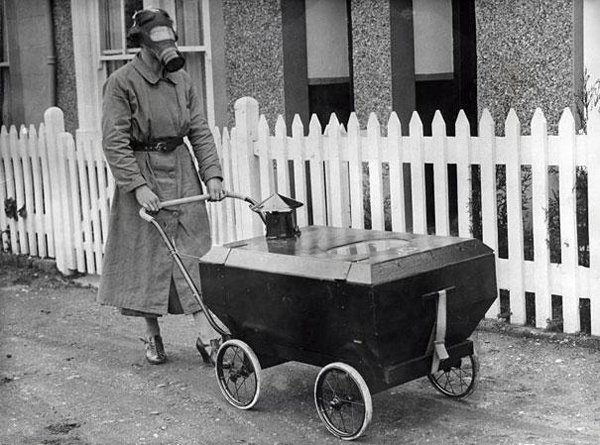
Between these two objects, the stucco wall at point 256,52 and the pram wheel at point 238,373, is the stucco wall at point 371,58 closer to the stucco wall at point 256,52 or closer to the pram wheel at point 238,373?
the stucco wall at point 256,52

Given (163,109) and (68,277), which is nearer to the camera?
(163,109)

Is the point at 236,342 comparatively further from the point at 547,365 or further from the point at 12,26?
the point at 12,26

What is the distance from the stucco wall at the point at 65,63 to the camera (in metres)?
10.8

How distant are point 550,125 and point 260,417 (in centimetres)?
376

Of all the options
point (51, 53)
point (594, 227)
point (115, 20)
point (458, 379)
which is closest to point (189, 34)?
point (115, 20)

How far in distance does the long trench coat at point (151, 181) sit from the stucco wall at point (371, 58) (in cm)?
288

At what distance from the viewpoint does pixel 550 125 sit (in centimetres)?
794

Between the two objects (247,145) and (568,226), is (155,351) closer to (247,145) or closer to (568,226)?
(247,145)

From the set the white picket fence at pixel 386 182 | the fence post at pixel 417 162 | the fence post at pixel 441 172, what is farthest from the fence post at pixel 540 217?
the fence post at pixel 417 162

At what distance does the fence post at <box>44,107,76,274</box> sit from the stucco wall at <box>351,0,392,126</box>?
8.56 ft

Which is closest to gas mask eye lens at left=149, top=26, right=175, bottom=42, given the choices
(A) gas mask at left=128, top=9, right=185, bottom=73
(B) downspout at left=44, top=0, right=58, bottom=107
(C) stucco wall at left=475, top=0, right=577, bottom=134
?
(A) gas mask at left=128, top=9, right=185, bottom=73

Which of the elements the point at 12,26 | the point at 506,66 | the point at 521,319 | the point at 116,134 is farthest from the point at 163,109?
the point at 12,26

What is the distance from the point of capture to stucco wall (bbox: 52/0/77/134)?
1081 centimetres

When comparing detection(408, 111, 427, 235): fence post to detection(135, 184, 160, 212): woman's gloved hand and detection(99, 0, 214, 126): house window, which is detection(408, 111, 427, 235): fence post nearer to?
detection(135, 184, 160, 212): woman's gloved hand
